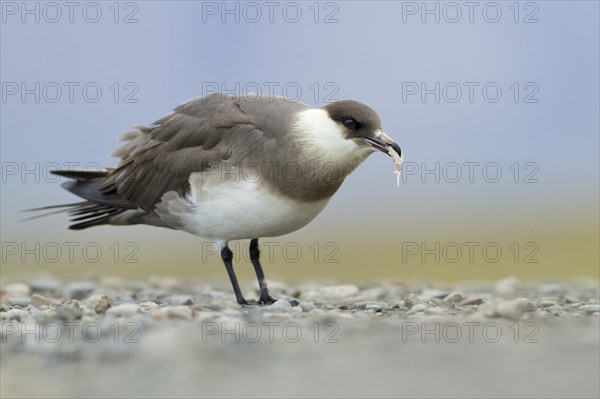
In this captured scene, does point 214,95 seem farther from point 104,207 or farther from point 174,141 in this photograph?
point 104,207

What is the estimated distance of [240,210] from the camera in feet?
38.3

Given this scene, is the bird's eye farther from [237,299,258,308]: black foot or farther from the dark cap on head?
[237,299,258,308]: black foot

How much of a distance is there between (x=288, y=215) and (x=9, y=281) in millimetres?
6582

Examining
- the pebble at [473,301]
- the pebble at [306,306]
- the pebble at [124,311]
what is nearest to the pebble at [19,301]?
the pebble at [124,311]

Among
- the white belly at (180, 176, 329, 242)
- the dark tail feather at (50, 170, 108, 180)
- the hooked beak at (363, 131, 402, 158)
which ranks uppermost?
the hooked beak at (363, 131, 402, 158)

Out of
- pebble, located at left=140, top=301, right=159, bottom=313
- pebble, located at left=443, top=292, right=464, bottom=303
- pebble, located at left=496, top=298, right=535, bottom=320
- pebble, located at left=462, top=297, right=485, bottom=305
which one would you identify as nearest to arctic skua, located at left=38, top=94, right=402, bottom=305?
pebble, located at left=140, top=301, right=159, bottom=313

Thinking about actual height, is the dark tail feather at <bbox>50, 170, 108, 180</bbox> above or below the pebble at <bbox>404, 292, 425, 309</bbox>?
above

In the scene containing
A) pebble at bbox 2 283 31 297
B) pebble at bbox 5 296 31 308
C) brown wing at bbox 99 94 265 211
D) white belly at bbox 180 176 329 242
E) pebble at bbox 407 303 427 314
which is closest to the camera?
→ pebble at bbox 407 303 427 314

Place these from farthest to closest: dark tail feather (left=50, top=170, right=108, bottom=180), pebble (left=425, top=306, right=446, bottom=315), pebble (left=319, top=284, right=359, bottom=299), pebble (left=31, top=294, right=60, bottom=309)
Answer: pebble (left=319, top=284, right=359, bottom=299) < dark tail feather (left=50, top=170, right=108, bottom=180) < pebble (left=31, top=294, right=60, bottom=309) < pebble (left=425, top=306, right=446, bottom=315)

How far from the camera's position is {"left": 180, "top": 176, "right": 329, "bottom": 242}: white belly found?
11.6 m

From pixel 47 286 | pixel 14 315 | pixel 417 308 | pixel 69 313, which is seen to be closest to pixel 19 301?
pixel 47 286

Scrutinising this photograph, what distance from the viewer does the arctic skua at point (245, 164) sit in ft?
38.2

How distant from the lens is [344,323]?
10.2 m

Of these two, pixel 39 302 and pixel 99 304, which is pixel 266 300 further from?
pixel 39 302
